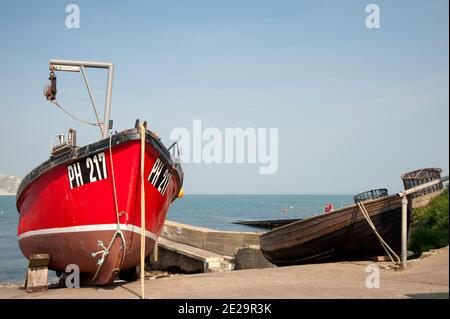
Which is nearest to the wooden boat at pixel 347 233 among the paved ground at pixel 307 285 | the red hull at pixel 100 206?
the paved ground at pixel 307 285

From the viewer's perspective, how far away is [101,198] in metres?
8.55

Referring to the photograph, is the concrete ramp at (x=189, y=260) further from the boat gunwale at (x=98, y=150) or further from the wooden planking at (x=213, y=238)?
the boat gunwale at (x=98, y=150)

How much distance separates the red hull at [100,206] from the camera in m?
8.45

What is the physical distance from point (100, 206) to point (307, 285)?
4258mm

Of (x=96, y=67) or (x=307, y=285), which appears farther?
(x=96, y=67)

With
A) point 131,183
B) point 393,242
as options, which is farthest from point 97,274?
point 393,242

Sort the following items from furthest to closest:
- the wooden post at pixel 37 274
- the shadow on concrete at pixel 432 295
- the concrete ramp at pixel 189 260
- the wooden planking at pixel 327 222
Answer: the concrete ramp at pixel 189 260, the wooden planking at pixel 327 222, the wooden post at pixel 37 274, the shadow on concrete at pixel 432 295

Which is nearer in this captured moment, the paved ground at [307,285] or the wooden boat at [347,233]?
the paved ground at [307,285]

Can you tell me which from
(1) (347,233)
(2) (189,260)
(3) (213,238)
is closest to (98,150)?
(1) (347,233)

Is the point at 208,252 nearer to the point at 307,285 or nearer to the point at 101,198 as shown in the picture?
the point at 101,198

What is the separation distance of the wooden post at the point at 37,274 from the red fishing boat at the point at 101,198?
0.93ft

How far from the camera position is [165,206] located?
10227 mm
